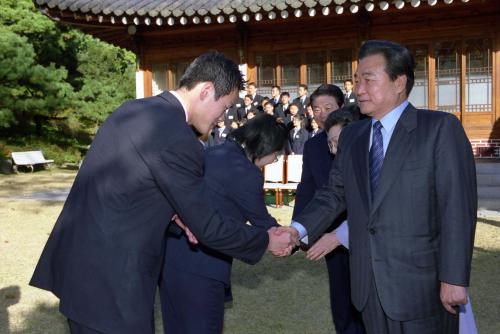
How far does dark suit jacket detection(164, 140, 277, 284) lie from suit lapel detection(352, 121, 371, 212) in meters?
0.64

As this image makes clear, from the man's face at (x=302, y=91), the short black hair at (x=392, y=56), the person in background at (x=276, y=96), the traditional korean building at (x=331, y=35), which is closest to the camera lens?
the short black hair at (x=392, y=56)

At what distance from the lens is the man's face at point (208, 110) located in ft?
8.47

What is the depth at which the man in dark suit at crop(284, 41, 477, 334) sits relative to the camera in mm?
2428

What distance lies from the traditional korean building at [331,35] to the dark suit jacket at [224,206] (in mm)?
7470

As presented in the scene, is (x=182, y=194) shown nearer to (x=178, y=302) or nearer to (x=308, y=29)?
(x=178, y=302)

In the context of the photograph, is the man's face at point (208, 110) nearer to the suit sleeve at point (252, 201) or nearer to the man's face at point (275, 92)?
the suit sleeve at point (252, 201)

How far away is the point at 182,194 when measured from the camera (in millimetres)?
2373

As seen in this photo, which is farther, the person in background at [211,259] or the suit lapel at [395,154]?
the person in background at [211,259]

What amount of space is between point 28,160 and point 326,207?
18.5 meters

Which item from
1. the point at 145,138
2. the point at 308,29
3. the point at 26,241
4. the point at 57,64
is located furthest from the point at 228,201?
the point at 57,64

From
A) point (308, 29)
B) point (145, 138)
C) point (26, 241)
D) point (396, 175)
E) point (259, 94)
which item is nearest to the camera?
point (145, 138)

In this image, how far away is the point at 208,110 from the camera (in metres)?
2.60

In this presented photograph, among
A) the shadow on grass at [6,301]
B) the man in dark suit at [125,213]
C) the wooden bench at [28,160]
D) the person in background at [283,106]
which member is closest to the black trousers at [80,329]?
the man in dark suit at [125,213]

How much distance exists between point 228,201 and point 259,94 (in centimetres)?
964
